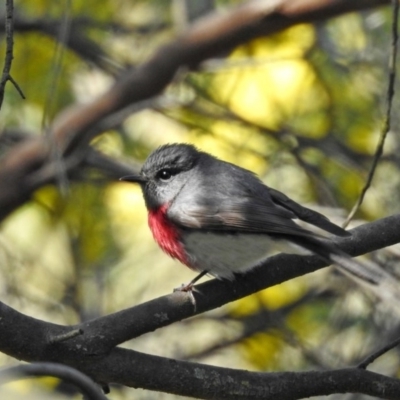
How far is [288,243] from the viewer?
377cm

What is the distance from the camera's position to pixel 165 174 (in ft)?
15.0

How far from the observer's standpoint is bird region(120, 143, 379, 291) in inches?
150

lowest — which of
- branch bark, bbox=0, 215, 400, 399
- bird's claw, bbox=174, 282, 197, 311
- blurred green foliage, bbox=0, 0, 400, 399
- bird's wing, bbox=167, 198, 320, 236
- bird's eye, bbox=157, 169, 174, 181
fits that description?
branch bark, bbox=0, 215, 400, 399

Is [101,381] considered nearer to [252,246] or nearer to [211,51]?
[252,246]

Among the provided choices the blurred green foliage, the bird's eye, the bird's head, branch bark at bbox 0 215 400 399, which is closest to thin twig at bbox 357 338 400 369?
branch bark at bbox 0 215 400 399

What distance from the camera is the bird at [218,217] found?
3811 millimetres

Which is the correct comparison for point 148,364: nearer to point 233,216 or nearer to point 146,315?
point 146,315

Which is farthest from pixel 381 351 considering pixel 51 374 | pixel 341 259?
pixel 51 374

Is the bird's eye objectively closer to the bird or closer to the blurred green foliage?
the bird

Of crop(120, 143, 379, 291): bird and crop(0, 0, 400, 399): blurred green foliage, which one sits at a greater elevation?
crop(0, 0, 400, 399): blurred green foliage

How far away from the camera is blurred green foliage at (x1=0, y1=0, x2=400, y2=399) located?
19.3 feet

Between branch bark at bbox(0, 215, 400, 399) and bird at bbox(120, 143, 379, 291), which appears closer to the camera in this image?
branch bark at bbox(0, 215, 400, 399)

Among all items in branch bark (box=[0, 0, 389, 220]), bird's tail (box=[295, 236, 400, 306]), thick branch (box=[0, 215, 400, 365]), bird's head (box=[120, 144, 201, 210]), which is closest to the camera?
thick branch (box=[0, 215, 400, 365])

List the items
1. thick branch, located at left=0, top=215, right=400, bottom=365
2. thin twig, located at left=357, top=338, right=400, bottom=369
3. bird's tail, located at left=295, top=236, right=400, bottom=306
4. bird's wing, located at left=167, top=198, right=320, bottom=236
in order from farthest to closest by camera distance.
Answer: bird's wing, located at left=167, top=198, right=320, bottom=236
bird's tail, located at left=295, top=236, right=400, bottom=306
thin twig, located at left=357, top=338, right=400, bottom=369
thick branch, located at left=0, top=215, right=400, bottom=365
